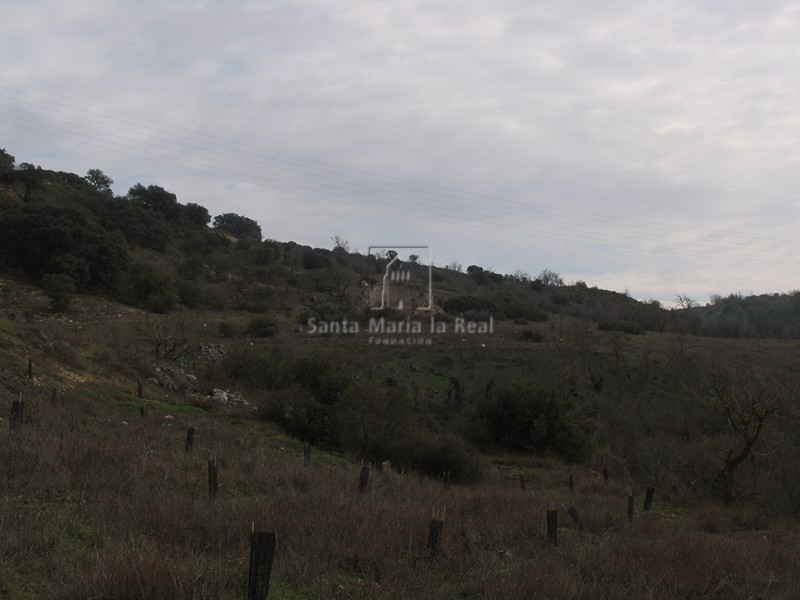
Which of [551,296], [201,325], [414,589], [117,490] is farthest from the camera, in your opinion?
[551,296]

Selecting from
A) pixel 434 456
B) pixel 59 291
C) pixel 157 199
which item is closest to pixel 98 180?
pixel 157 199

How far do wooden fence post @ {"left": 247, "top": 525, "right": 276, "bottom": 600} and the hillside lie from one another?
0.46 meters

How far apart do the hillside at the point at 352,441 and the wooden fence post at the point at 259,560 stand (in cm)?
46

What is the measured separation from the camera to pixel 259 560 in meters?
4.38

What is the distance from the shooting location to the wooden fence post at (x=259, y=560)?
4340 mm

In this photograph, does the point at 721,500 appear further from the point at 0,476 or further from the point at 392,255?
the point at 392,255

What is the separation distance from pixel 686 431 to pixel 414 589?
93.0 ft

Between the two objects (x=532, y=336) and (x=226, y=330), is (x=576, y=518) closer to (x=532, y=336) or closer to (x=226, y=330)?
(x=226, y=330)

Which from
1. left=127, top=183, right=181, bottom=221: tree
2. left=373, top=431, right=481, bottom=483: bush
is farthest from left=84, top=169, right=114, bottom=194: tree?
left=373, top=431, right=481, bottom=483: bush

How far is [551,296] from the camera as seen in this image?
250ft

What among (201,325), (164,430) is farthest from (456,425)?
(201,325)

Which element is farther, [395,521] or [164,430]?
[164,430]

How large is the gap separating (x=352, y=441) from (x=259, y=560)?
1498cm

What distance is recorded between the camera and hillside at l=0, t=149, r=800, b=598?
6.07 m
